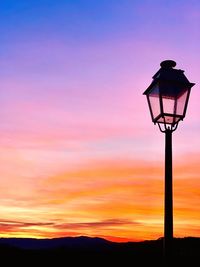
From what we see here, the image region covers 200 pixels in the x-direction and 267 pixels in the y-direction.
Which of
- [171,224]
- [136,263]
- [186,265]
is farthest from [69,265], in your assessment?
[171,224]

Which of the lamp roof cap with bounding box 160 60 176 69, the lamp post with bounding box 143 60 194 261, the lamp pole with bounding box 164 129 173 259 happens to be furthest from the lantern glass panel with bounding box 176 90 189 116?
the lamp roof cap with bounding box 160 60 176 69

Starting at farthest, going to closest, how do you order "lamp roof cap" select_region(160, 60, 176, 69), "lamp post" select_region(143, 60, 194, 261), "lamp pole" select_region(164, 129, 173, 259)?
"lamp roof cap" select_region(160, 60, 176, 69) < "lamp post" select_region(143, 60, 194, 261) < "lamp pole" select_region(164, 129, 173, 259)

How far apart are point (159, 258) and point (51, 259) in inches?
142

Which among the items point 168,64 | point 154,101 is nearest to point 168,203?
point 154,101

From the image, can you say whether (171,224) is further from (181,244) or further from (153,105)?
(181,244)

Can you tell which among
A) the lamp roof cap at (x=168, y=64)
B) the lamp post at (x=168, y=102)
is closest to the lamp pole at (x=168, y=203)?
the lamp post at (x=168, y=102)

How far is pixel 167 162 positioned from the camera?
22.4 feet

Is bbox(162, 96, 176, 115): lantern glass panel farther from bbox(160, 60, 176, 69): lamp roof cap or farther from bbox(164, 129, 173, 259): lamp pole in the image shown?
bbox(160, 60, 176, 69): lamp roof cap

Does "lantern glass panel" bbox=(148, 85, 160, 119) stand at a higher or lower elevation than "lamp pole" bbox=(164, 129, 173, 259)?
higher

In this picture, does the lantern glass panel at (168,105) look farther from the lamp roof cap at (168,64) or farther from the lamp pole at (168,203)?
the lamp roof cap at (168,64)

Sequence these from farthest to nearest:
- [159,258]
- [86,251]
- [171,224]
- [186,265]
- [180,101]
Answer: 1. [86,251]
2. [159,258]
3. [186,265]
4. [180,101]
5. [171,224]

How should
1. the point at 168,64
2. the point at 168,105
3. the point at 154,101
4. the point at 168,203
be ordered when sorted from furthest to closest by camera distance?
the point at 168,64 < the point at 154,101 < the point at 168,105 < the point at 168,203

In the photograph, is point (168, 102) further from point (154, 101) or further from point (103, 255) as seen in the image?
point (103, 255)

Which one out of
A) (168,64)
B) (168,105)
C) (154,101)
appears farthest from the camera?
(168,64)
